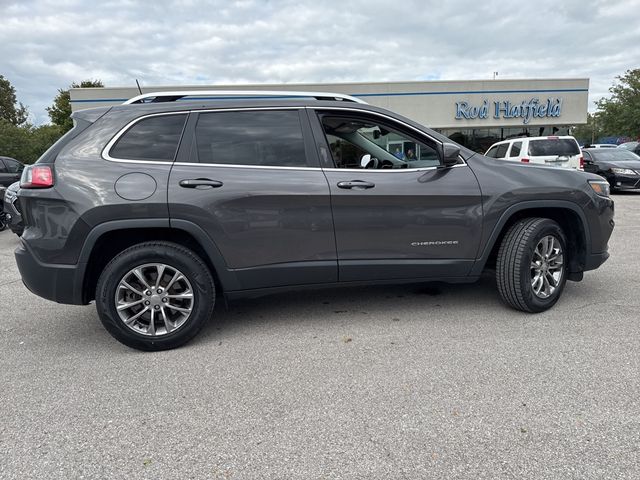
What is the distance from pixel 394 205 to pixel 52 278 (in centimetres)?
261

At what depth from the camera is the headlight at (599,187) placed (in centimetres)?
396

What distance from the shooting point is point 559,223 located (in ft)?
13.4

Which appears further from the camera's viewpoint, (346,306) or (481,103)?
(481,103)

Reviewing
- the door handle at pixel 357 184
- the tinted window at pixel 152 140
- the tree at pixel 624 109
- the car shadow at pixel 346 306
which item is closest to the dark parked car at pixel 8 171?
the car shadow at pixel 346 306

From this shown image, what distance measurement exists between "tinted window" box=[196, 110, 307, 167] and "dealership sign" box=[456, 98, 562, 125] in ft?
71.4

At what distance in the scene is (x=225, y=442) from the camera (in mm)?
2291

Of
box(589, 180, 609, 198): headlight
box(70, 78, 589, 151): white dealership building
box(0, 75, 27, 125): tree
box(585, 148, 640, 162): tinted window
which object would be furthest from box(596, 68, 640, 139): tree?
box(0, 75, 27, 125): tree

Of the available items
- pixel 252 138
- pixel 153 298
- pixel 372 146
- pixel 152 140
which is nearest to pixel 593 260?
pixel 372 146

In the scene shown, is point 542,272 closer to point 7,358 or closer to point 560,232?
point 560,232

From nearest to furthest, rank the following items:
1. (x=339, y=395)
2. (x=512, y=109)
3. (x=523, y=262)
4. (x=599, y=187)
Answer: (x=339, y=395)
(x=523, y=262)
(x=599, y=187)
(x=512, y=109)

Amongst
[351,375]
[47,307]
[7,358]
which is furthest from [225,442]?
[47,307]

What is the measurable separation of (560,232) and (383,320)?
5.70 ft

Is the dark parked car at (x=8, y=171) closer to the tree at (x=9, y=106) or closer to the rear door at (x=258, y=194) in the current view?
the rear door at (x=258, y=194)

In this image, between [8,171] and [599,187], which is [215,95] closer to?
[599,187]
